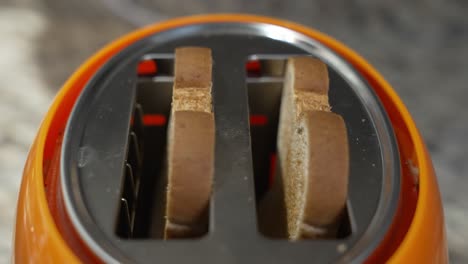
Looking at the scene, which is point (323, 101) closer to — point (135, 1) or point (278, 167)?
point (278, 167)

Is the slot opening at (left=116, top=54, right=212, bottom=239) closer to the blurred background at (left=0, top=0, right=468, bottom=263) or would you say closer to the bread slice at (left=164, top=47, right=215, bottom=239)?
the bread slice at (left=164, top=47, right=215, bottom=239)

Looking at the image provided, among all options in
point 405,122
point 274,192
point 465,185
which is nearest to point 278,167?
point 274,192

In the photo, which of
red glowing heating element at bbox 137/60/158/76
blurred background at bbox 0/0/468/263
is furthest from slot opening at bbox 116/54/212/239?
blurred background at bbox 0/0/468/263

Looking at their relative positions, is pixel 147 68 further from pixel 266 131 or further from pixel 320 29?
pixel 320 29

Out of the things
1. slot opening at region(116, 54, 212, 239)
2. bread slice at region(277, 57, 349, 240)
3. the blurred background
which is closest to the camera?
bread slice at region(277, 57, 349, 240)

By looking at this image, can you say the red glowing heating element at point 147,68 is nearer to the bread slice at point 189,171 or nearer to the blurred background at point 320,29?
the bread slice at point 189,171

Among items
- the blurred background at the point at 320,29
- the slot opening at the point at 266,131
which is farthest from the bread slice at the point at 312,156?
the blurred background at the point at 320,29

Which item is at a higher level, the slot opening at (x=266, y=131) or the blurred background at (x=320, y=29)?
the blurred background at (x=320, y=29)

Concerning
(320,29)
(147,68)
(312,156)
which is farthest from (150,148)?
(320,29)
